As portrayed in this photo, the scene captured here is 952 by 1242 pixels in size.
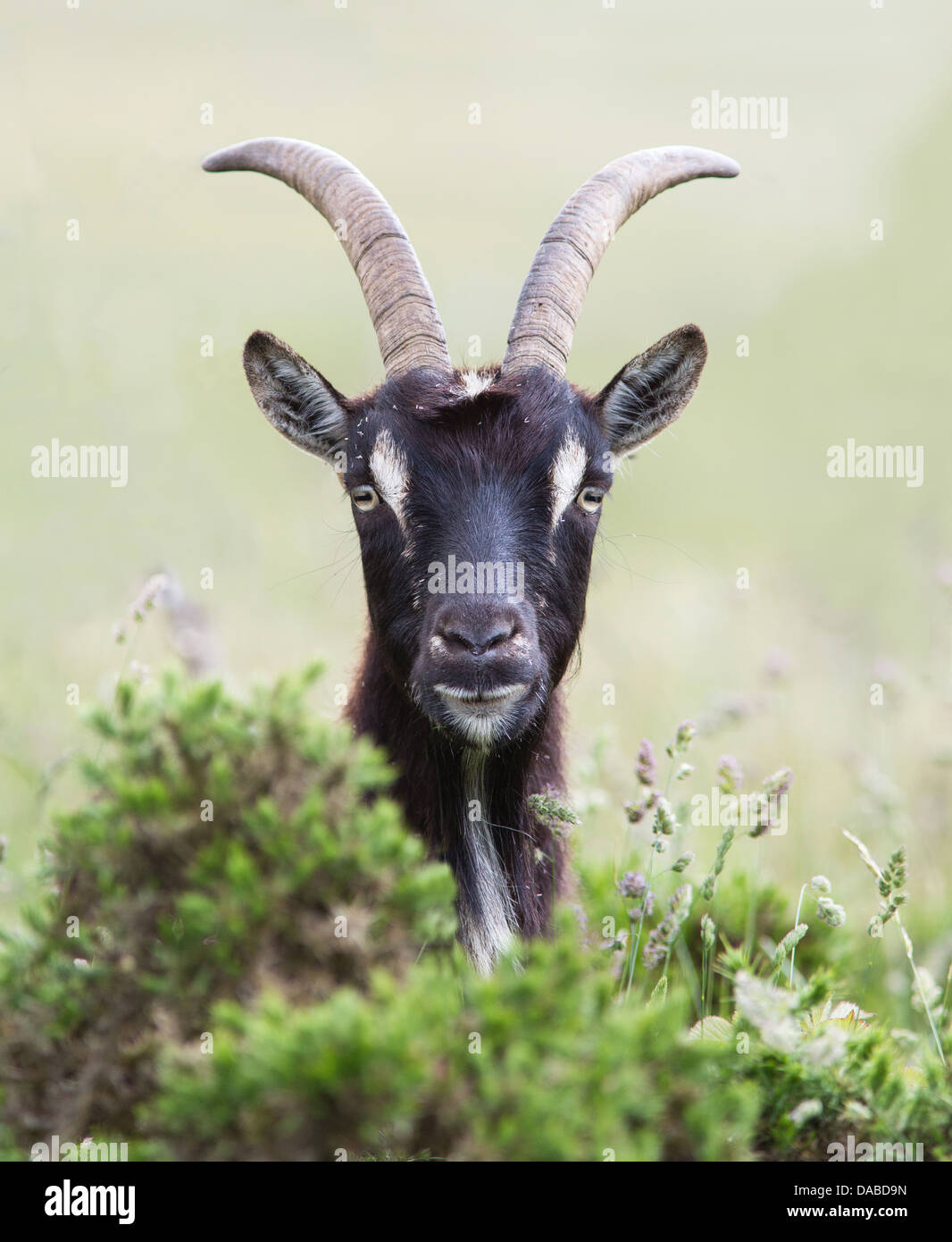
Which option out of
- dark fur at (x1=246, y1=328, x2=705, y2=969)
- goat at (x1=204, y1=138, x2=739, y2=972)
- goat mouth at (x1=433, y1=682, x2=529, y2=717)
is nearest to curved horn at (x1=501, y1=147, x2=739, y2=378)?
goat at (x1=204, y1=138, x2=739, y2=972)

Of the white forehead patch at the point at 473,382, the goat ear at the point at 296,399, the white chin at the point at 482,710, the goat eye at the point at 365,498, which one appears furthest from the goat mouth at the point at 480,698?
the goat ear at the point at 296,399

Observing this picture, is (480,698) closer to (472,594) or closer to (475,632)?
(475,632)

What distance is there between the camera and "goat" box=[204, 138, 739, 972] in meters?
4.79

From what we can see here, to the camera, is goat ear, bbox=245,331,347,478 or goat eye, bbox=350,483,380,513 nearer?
goat eye, bbox=350,483,380,513

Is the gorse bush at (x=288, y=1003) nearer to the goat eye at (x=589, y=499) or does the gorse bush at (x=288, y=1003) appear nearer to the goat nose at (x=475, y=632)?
the goat nose at (x=475, y=632)

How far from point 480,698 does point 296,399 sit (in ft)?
6.71

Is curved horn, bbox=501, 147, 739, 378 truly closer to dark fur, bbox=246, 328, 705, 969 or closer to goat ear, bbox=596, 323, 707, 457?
dark fur, bbox=246, 328, 705, 969

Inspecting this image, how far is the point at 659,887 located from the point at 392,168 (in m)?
18.2

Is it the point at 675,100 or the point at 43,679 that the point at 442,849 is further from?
the point at 675,100

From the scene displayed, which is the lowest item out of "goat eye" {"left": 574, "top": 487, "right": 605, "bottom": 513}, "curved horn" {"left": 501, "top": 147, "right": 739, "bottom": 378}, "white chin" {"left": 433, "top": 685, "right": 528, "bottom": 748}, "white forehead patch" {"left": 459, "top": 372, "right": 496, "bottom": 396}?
"white chin" {"left": 433, "top": 685, "right": 528, "bottom": 748}

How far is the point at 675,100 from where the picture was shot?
23.7 meters

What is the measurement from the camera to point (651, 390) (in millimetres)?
5941

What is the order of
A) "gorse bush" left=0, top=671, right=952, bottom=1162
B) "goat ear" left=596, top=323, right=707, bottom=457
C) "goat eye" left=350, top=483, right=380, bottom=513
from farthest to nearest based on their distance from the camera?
"goat ear" left=596, top=323, right=707, bottom=457 → "goat eye" left=350, top=483, right=380, bottom=513 → "gorse bush" left=0, top=671, right=952, bottom=1162
